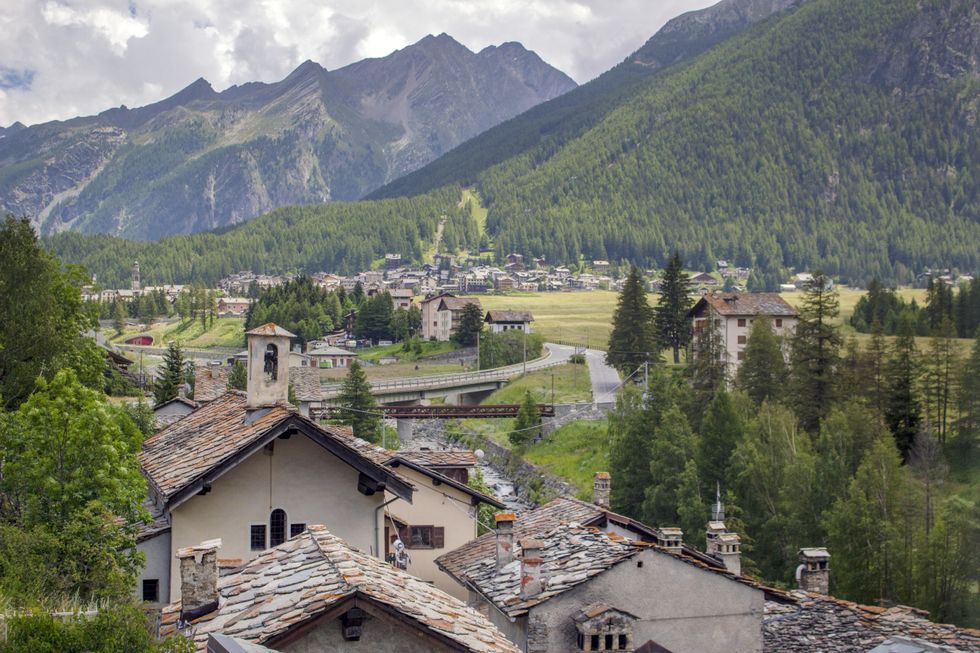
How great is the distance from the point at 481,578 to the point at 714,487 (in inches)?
1221

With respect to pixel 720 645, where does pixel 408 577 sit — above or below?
above

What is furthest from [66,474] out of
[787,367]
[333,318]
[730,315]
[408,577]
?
[333,318]

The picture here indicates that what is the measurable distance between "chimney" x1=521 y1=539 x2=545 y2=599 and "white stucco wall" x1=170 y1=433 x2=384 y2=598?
9.69 ft

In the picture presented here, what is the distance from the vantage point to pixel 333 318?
173 m

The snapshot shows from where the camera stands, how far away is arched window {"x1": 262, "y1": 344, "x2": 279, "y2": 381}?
24844 mm

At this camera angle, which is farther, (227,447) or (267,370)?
(267,370)

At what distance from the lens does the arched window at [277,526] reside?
22641 millimetres

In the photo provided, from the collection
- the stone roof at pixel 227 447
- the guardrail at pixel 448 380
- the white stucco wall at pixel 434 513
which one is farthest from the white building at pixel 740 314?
the stone roof at pixel 227 447

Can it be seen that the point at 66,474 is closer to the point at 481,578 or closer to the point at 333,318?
the point at 481,578

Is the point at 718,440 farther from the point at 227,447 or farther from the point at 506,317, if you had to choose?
the point at 506,317

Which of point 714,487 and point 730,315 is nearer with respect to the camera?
point 714,487

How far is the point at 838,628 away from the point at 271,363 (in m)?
13.5

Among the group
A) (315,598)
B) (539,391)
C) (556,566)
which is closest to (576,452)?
(539,391)

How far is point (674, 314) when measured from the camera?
109 meters
